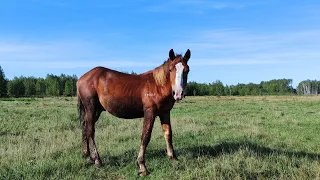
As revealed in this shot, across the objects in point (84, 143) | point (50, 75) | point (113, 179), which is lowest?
point (113, 179)

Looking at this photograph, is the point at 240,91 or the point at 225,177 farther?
the point at 240,91

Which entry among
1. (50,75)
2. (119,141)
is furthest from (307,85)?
(119,141)

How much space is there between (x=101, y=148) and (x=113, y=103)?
256cm

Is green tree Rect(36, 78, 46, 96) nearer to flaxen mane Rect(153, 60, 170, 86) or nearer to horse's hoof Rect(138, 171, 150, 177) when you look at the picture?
flaxen mane Rect(153, 60, 170, 86)

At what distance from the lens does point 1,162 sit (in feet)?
24.2

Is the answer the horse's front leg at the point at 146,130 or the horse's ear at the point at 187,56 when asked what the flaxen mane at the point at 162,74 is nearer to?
the horse's ear at the point at 187,56

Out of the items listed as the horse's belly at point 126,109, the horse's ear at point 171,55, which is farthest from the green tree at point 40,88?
the horse's ear at point 171,55

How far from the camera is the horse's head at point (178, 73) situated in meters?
6.17

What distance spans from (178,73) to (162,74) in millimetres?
745

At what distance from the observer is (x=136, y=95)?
7086 millimetres

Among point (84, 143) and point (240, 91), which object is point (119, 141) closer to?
point (84, 143)

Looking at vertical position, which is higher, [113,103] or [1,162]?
[113,103]

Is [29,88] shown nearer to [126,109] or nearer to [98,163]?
[98,163]

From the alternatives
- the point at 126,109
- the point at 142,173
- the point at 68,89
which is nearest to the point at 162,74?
the point at 126,109
